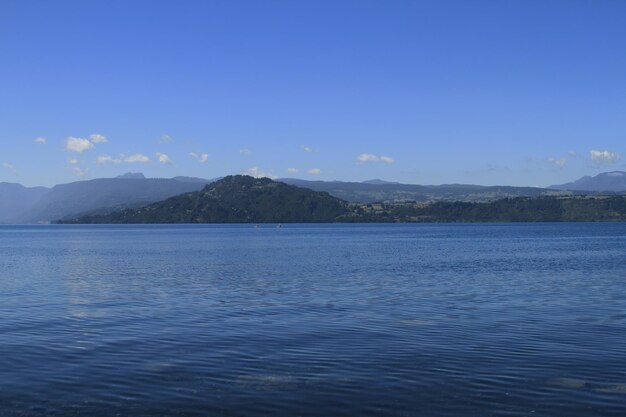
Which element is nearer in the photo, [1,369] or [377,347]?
[1,369]

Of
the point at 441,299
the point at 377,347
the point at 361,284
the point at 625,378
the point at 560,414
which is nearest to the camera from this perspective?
the point at 560,414

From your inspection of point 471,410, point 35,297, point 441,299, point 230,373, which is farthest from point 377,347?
point 35,297

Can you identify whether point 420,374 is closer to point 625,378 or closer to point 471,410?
point 471,410

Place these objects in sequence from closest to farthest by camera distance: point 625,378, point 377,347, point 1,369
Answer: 1. point 625,378
2. point 1,369
3. point 377,347

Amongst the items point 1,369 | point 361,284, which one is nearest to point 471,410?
point 1,369

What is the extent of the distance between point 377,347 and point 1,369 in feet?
56.9

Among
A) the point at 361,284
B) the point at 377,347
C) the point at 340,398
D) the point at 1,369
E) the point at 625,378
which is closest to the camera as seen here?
the point at 340,398

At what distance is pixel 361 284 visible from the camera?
6412 centimetres

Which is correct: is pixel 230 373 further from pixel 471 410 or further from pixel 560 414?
pixel 560 414

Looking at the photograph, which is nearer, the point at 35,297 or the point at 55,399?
the point at 55,399

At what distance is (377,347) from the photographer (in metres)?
32.1

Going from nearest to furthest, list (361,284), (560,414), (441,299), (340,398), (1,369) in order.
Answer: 1. (560,414)
2. (340,398)
3. (1,369)
4. (441,299)
5. (361,284)

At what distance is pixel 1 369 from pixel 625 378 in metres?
26.2

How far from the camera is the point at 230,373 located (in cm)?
2700
